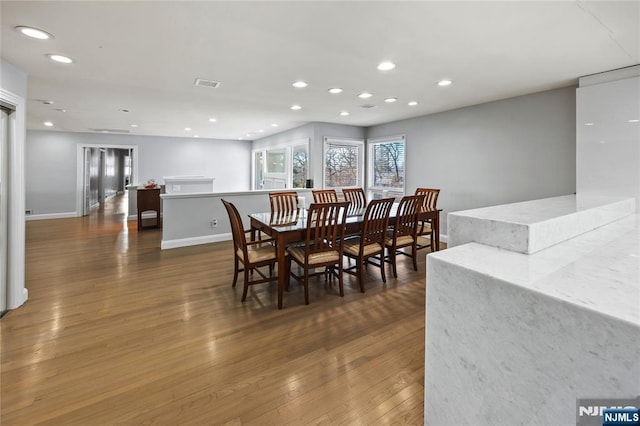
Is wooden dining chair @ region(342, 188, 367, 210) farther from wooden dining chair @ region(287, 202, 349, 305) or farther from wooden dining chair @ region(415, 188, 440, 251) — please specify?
wooden dining chair @ region(287, 202, 349, 305)

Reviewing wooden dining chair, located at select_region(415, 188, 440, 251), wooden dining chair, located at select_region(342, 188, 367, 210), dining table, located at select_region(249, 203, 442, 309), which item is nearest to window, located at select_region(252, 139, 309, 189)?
wooden dining chair, located at select_region(342, 188, 367, 210)

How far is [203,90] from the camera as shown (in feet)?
12.4

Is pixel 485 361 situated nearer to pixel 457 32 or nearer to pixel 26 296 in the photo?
pixel 457 32

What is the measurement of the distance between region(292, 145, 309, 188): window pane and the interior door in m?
4.64

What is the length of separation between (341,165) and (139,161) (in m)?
6.04

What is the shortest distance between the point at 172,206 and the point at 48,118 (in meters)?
3.68

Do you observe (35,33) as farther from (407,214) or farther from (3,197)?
(407,214)

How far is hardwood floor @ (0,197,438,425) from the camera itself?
1590mm

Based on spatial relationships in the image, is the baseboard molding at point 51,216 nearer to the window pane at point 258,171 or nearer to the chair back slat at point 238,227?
the window pane at point 258,171

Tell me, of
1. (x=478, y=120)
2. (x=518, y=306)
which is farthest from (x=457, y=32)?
(x=478, y=120)

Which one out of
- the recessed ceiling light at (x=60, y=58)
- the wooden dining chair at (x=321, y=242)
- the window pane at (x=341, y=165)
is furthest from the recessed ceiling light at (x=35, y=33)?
the window pane at (x=341, y=165)

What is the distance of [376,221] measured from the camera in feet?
10.6

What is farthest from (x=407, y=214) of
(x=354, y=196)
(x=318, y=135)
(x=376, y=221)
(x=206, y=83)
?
(x=318, y=135)

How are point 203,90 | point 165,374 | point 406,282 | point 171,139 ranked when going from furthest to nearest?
point 171,139
point 203,90
point 406,282
point 165,374
